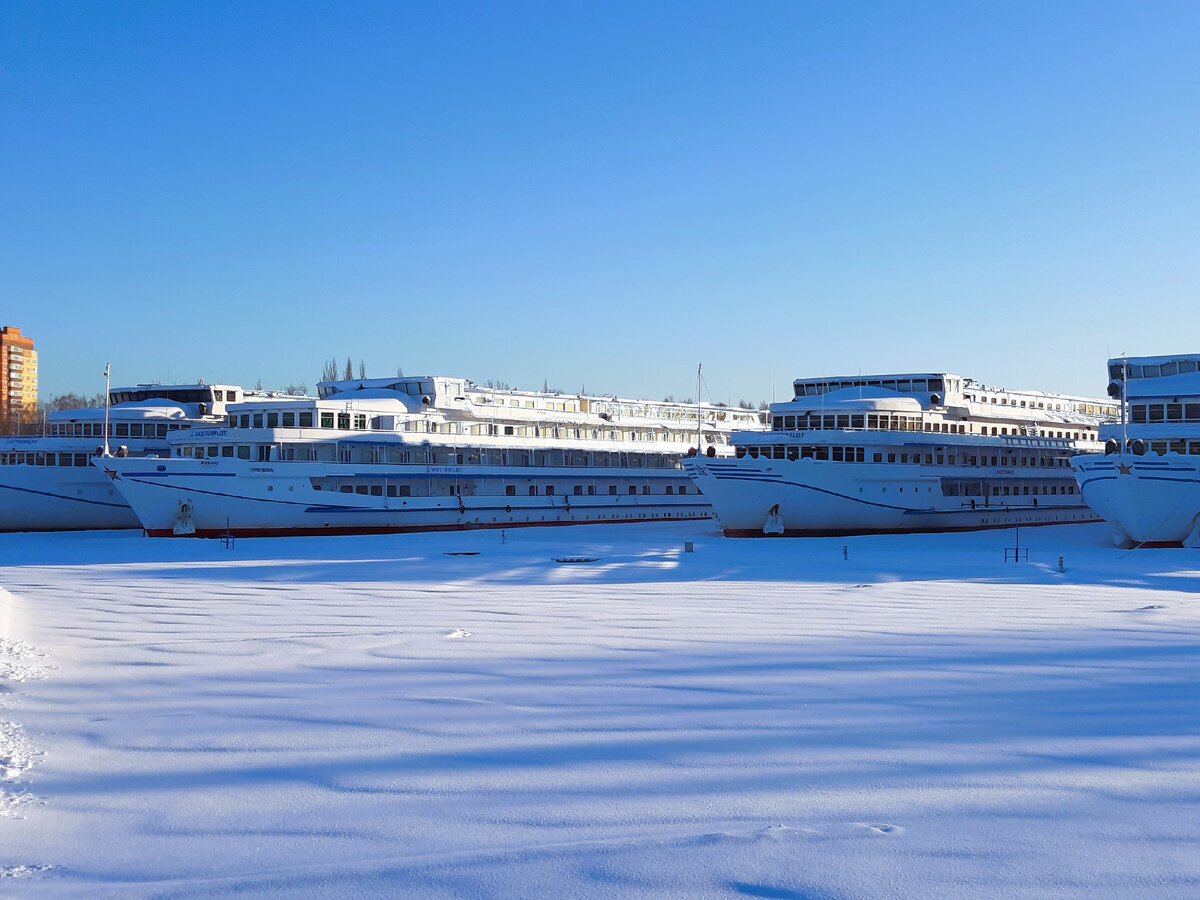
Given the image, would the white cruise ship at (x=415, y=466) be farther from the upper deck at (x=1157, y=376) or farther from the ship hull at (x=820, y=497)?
the upper deck at (x=1157, y=376)

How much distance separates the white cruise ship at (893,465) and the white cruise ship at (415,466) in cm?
571

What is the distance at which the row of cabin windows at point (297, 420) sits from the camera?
52312mm

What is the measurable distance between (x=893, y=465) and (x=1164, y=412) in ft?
40.1

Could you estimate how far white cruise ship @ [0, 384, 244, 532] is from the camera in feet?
181

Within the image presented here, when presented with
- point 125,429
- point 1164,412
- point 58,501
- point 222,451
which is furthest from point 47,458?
point 1164,412

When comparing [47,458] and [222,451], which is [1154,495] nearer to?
[222,451]

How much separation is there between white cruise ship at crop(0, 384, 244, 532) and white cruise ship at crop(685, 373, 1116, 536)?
30.3m

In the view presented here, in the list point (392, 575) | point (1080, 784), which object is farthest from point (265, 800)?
point (392, 575)

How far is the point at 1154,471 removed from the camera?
42.7 meters

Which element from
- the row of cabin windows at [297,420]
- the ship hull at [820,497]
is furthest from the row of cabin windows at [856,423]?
the row of cabin windows at [297,420]

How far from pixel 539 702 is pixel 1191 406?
44135 millimetres

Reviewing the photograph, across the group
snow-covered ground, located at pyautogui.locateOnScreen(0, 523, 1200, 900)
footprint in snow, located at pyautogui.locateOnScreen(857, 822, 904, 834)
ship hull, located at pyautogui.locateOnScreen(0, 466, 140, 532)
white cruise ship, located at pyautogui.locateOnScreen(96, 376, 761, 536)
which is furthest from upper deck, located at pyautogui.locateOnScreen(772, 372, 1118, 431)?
footprint in snow, located at pyautogui.locateOnScreen(857, 822, 904, 834)

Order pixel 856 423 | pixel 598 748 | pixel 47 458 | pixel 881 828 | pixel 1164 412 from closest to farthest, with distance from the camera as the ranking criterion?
pixel 881 828, pixel 598 748, pixel 1164 412, pixel 856 423, pixel 47 458

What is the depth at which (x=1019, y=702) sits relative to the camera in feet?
43.5
